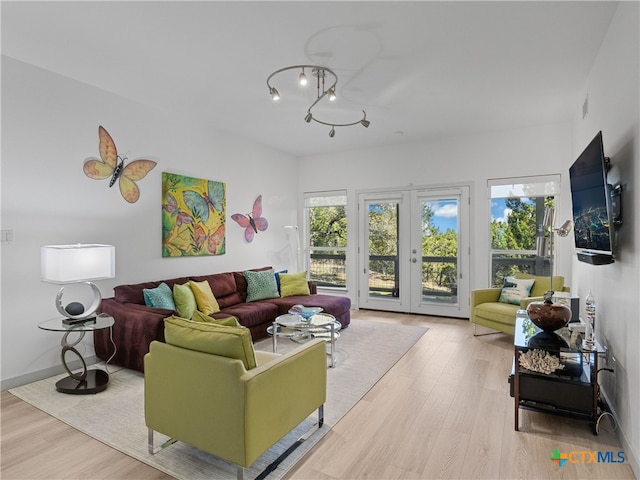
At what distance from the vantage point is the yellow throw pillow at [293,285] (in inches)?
212

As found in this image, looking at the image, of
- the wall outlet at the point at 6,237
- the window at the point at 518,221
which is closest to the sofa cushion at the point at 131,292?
the wall outlet at the point at 6,237

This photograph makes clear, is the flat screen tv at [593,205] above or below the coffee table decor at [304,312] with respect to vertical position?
above

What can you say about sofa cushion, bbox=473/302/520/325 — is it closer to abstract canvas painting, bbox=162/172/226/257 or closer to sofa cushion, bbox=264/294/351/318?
sofa cushion, bbox=264/294/351/318

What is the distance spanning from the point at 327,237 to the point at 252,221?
1.69 m

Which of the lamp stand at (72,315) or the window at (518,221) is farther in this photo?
the window at (518,221)

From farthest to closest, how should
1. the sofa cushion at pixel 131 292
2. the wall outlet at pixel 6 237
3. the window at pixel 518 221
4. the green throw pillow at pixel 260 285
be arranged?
the window at pixel 518 221, the green throw pillow at pixel 260 285, the sofa cushion at pixel 131 292, the wall outlet at pixel 6 237

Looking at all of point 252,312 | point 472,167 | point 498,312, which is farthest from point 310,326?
point 472,167

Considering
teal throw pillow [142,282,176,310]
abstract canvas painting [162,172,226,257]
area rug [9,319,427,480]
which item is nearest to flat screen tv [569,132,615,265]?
area rug [9,319,427,480]

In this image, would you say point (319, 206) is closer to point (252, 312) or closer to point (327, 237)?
point (327, 237)

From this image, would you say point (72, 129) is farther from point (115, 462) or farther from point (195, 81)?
point (115, 462)

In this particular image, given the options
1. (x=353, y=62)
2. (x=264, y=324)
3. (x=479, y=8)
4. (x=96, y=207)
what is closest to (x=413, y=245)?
(x=264, y=324)

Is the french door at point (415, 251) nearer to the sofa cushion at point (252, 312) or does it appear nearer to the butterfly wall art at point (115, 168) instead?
the sofa cushion at point (252, 312)

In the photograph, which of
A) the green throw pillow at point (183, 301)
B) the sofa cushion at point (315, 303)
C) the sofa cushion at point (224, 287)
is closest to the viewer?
the green throw pillow at point (183, 301)

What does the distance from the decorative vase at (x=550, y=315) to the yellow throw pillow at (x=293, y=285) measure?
3258 mm
